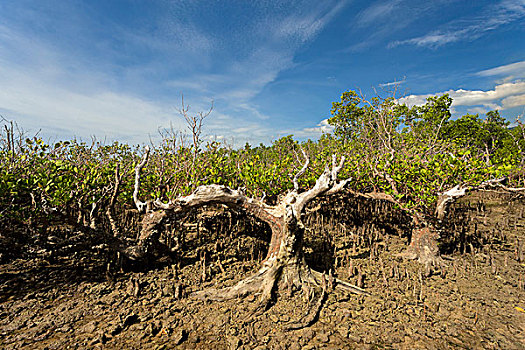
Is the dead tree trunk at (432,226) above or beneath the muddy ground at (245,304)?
above

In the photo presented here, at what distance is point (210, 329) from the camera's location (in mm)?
3451

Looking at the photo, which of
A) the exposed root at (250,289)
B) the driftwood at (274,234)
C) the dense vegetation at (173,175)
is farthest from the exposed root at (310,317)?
the dense vegetation at (173,175)

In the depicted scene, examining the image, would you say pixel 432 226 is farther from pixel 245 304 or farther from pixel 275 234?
pixel 245 304

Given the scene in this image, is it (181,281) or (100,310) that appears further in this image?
(181,281)

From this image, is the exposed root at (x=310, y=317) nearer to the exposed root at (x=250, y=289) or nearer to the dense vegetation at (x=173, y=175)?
the exposed root at (x=250, y=289)

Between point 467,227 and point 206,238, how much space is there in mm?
8018

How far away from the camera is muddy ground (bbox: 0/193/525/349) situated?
3.29 m

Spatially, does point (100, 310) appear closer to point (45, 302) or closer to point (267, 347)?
point (45, 302)

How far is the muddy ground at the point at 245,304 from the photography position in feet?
10.8

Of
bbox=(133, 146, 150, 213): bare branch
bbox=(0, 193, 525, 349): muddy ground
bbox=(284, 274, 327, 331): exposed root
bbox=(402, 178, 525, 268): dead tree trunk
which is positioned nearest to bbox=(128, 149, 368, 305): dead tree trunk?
bbox=(133, 146, 150, 213): bare branch

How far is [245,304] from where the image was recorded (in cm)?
396

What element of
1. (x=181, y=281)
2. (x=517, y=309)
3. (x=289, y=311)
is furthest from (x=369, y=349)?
(x=181, y=281)

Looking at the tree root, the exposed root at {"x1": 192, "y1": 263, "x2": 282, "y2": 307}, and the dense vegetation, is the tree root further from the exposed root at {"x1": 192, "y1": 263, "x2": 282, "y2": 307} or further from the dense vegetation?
the dense vegetation

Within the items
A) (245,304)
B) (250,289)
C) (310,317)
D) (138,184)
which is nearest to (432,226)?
(310,317)
